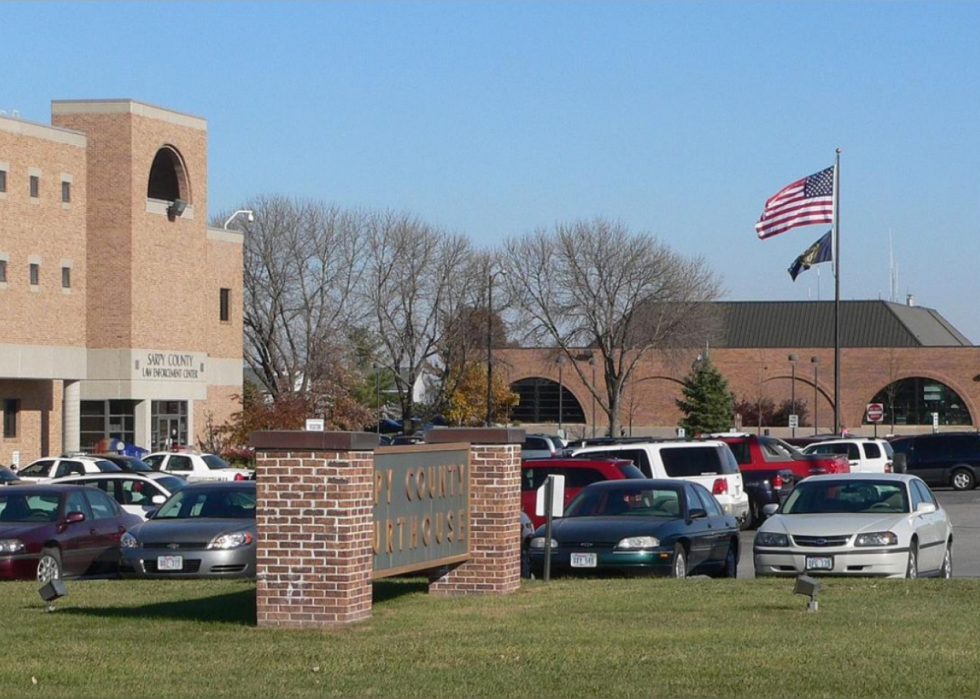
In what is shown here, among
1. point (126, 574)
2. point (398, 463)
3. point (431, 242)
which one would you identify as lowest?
point (126, 574)

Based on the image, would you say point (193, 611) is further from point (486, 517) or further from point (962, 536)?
point (962, 536)

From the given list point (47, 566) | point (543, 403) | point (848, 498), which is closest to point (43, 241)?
point (47, 566)

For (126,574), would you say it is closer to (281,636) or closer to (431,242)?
(281,636)

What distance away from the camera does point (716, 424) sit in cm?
8650

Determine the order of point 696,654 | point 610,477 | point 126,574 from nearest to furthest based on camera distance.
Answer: point 696,654
point 126,574
point 610,477

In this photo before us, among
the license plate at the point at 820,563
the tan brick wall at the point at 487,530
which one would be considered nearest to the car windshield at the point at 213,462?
the license plate at the point at 820,563

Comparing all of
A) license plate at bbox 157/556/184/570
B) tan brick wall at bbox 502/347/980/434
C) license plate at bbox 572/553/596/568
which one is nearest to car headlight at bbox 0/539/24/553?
license plate at bbox 157/556/184/570

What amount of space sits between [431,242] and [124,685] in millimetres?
69942

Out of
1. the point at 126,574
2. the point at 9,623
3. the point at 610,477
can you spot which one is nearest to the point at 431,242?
the point at 610,477

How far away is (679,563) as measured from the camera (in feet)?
62.4

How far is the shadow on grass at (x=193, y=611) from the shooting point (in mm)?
13930

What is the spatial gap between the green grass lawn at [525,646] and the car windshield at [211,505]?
4.42 meters

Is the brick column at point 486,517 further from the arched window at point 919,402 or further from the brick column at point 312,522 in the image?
the arched window at point 919,402

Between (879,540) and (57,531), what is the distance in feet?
34.1
